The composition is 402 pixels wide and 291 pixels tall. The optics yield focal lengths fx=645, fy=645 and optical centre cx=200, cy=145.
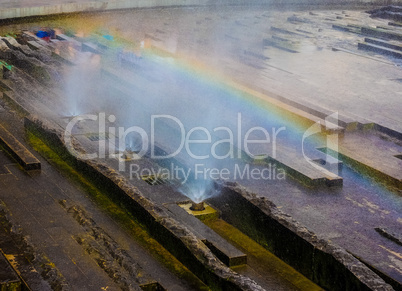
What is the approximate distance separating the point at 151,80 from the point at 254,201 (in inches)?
176

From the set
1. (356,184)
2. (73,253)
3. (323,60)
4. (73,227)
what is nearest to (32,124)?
(73,227)

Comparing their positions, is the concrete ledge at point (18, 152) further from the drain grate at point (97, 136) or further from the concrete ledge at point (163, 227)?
the drain grate at point (97, 136)

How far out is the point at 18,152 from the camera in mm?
6047

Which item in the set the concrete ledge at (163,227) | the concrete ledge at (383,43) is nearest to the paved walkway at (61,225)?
the concrete ledge at (163,227)

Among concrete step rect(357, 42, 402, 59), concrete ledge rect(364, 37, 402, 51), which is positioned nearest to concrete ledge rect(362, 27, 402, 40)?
concrete ledge rect(364, 37, 402, 51)

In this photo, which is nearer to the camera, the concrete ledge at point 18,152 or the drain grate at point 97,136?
the concrete ledge at point 18,152

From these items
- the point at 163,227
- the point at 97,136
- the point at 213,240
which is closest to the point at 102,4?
the point at 97,136

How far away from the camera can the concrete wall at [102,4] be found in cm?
1354

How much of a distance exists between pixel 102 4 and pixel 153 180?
34.2 feet

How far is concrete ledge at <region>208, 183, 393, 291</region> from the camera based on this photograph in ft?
13.8

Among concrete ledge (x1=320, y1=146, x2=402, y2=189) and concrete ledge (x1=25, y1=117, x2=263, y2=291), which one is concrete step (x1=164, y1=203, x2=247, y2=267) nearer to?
concrete ledge (x1=25, y1=117, x2=263, y2=291)

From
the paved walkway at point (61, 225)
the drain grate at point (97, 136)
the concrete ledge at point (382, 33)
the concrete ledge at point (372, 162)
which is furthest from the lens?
the concrete ledge at point (382, 33)

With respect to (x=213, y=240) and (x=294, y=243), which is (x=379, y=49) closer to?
(x=294, y=243)

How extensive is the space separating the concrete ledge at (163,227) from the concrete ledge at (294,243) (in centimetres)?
59
